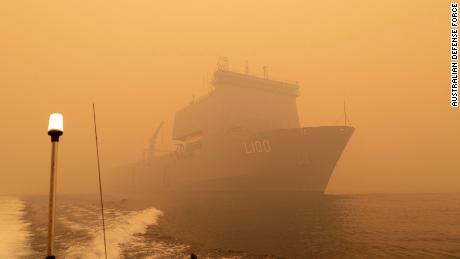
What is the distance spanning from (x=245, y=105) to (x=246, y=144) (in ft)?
36.1

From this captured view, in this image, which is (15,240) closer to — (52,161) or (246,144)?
(52,161)

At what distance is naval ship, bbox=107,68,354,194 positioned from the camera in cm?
4084

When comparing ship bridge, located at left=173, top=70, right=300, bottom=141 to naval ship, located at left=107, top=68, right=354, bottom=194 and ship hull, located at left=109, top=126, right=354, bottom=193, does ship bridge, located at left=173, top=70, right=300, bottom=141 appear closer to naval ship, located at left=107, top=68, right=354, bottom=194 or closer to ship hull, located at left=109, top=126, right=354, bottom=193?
naval ship, located at left=107, top=68, right=354, bottom=194

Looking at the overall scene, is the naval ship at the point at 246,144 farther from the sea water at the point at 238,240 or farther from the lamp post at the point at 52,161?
the lamp post at the point at 52,161

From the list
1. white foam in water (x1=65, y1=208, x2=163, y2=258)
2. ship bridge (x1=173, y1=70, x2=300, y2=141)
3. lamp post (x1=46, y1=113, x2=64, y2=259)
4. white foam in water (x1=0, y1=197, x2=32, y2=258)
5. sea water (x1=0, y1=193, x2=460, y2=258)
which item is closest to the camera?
lamp post (x1=46, y1=113, x2=64, y2=259)

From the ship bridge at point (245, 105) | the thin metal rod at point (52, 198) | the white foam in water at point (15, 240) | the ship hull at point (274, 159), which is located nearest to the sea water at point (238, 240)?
the white foam in water at point (15, 240)

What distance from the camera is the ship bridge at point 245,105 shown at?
52531 mm

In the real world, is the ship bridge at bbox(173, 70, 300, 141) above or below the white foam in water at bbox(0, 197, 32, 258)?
above

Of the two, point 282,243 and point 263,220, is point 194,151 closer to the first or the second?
point 263,220

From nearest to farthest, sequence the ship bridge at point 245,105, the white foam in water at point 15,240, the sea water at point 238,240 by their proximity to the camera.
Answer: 1. the white foam in water at point 15,240
2. the sea water at point 238,240
3. the ship bridge at point 245,105

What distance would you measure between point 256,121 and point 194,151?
11540 mm

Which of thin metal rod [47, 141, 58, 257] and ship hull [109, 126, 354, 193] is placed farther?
ship hull [109, 126, 354, 193]

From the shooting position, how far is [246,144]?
44.2 m

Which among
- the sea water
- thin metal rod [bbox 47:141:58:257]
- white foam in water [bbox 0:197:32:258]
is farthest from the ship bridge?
thin metal rod [bbox 47:141:58:257]
